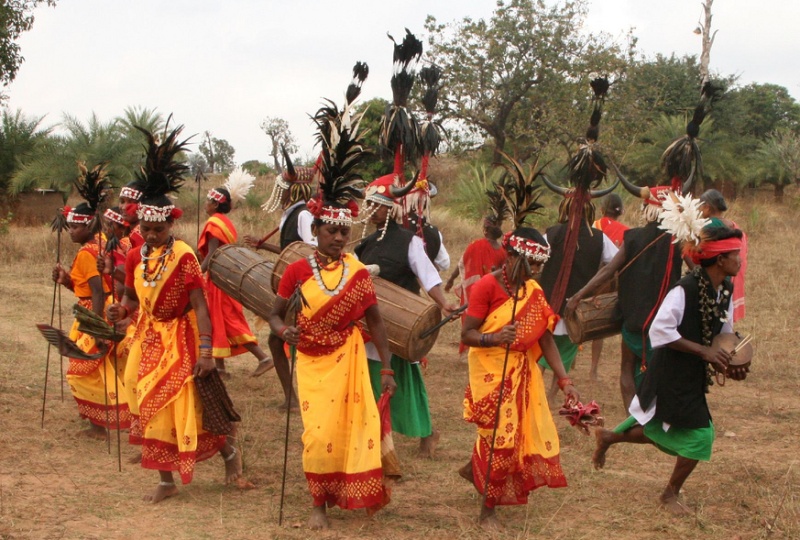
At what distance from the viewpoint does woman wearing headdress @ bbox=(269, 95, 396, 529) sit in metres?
4.61

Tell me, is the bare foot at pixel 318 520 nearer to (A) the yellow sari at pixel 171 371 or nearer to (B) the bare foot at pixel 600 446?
(A) the yellow sari at pixel 171 371

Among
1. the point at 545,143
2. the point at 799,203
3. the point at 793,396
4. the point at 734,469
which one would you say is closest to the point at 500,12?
the point at 545,143

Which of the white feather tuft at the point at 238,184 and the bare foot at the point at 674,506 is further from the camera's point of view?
the white feather tuft at the point at 238,184

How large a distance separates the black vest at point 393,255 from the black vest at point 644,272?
5.68 feet

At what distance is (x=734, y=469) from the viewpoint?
5934mm

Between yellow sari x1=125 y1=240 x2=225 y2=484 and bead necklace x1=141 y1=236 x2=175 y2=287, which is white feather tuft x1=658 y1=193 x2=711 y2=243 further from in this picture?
bead necklace x1=141 y1=236 x2=175 y2=287

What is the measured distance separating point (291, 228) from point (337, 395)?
320 centimetres

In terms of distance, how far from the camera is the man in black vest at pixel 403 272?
6.12 m

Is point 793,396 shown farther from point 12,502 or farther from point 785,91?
point 785,91

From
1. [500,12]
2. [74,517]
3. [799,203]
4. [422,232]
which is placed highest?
[500,12]

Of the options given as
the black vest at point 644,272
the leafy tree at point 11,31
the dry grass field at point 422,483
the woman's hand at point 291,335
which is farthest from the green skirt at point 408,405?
the leafy tree at point 11,31

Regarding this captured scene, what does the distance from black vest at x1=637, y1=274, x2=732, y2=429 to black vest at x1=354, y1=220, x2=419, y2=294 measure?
1.92 m

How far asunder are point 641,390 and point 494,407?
88cm

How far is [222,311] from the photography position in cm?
782
